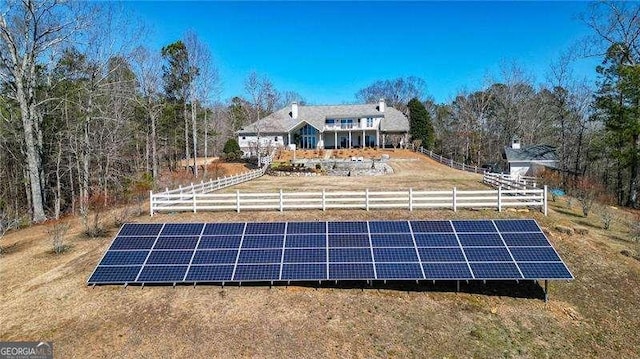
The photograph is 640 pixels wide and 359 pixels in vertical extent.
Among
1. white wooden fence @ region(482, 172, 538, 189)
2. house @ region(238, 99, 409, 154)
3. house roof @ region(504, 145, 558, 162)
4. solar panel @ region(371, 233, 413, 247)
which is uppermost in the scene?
house @ region(238, 99, 409, 154)

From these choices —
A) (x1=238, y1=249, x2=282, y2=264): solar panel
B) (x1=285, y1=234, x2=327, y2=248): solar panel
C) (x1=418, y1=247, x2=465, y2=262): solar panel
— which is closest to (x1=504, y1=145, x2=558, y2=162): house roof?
(x1=418, y1=247, x2=465, y2=262): solar panel

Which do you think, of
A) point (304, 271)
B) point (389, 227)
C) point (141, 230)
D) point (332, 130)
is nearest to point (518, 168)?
point (332, 130)

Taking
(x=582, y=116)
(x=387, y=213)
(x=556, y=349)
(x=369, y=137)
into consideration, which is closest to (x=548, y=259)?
(x=556, y=349)

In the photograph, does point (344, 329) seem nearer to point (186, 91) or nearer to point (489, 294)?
point (489, 294)

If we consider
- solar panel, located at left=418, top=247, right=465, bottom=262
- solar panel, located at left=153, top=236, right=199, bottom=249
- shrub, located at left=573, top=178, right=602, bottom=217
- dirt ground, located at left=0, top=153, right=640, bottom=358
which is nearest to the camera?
dirt ground, located at left=0, top=153, right=640, bottom=358

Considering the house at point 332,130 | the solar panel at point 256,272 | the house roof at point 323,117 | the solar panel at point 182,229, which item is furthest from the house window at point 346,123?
the solar panel at point 256,272

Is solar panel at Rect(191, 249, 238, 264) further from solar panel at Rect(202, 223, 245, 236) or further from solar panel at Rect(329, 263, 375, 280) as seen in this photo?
solar panel at Rect(329, 263, 375, 280)
